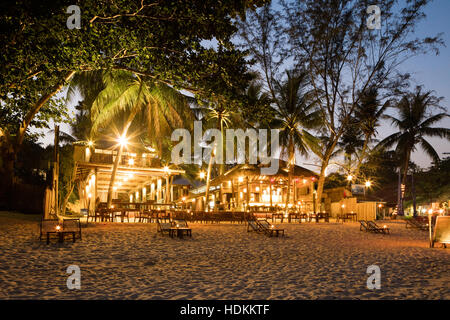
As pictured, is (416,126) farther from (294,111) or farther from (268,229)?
(268,229)

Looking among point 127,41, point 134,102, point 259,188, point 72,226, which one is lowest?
point 72,226

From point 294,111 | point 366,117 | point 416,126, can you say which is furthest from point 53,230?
point 416,126

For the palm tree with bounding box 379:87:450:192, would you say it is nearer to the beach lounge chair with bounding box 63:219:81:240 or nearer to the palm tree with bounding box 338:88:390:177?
the palm tree with bounding box 338:88:390:177

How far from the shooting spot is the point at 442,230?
12070 millimetres

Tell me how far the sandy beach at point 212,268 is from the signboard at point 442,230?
0.53m

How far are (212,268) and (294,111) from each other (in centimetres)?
2094

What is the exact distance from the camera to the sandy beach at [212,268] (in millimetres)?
5863

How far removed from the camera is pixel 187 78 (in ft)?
36.0

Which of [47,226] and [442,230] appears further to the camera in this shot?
[442,230]

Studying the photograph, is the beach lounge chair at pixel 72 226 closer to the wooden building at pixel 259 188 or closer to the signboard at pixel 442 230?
the signboard at pixel 442 230

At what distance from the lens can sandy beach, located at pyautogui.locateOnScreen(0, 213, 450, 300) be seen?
586cm

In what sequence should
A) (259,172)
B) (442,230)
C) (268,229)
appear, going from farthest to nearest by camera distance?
(259,172)
(268,229)
(442,230)

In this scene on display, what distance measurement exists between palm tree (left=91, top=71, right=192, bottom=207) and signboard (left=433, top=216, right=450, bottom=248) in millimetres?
15285

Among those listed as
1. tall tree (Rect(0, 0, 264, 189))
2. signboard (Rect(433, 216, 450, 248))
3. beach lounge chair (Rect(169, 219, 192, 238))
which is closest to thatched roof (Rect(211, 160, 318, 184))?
beach lounge chair (Rect(169, 219, 192, 238))
